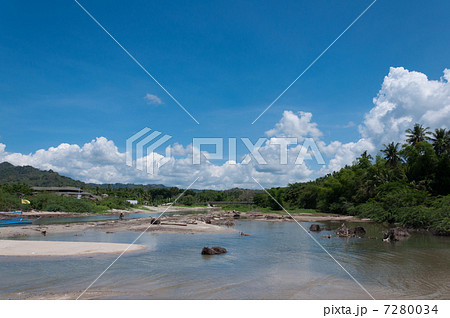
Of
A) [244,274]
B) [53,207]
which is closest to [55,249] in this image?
[244,274]

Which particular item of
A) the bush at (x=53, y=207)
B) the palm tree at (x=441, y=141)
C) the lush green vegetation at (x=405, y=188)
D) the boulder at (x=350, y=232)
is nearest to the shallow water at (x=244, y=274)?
the boulder at (x=350, y=232)

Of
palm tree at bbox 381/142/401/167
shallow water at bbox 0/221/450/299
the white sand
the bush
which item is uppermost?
palm tree at bbox 381/142/401/167

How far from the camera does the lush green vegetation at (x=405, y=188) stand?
4062 cm

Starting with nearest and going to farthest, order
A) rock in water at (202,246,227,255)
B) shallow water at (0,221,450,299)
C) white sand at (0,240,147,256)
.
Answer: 1. shallow water at (0,221,450,299)
2. white sand at (0,240,147,256)
3. rock in water at (202,246,227,255)

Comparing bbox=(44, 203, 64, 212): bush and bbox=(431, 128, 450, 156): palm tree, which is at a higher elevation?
bbox=(431, 128, 450, 156): palm tree

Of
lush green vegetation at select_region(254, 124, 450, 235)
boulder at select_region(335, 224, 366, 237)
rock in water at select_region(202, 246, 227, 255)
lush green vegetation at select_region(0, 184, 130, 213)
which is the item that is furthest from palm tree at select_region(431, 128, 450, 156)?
lush green vegetation at select_region(0, 184, 130, 213)

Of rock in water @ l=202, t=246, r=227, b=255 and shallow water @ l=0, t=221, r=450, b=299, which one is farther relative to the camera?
rock in water @ l=202, t=246, r=227, b=255

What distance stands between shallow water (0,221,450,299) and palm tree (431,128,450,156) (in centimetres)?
3407

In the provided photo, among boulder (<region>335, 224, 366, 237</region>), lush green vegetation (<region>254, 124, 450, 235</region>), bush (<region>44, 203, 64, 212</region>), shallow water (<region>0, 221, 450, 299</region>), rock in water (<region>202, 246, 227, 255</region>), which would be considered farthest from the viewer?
bush (<region>44, 203, 64, 212</region>)

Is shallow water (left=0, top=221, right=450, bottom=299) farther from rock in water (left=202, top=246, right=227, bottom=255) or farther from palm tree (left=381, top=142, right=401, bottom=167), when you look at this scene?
palm tree (left=381, top=142, right=401, bottom=167)

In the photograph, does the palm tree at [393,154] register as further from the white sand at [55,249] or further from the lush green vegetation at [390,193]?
the white sand at [55,249]

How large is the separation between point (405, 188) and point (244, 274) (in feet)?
144

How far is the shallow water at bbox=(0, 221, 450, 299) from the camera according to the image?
41.9 feet

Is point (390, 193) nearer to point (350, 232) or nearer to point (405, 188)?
point (405, 188)
